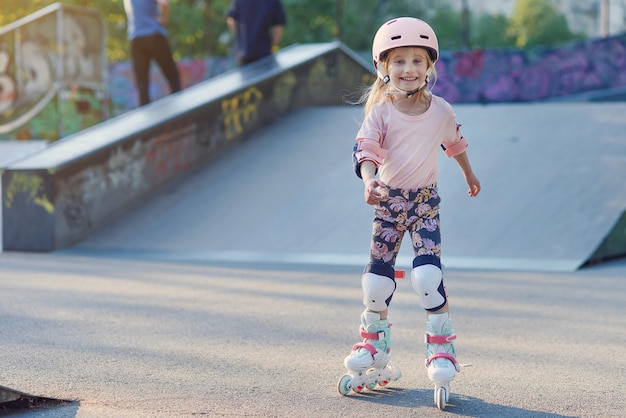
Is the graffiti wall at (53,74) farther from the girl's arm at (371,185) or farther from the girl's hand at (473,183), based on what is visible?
the girl's arm at (371,185)

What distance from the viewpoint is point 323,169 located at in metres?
10.1

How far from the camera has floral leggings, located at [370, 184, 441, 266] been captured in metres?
3.61

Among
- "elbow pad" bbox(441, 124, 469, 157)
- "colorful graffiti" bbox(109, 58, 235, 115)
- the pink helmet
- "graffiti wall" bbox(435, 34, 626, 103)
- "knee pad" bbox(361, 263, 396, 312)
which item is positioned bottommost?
"knee pad" bbox(361, 263, 396, 312)

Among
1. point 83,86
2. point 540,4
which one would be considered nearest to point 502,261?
point 83,86

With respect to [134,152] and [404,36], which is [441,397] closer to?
[404,36]

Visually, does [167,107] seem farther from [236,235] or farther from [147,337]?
[147,337]

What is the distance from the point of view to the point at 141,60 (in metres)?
11.1

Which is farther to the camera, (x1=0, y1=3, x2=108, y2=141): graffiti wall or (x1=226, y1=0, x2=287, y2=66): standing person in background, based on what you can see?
(x1=0, y1=3, x2=108, y2=141): graffiti wall

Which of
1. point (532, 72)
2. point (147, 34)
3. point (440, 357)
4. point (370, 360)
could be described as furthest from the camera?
point (532, 72)

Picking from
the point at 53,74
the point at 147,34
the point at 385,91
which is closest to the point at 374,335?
the point at 385,91

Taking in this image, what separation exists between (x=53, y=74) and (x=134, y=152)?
8.06 m

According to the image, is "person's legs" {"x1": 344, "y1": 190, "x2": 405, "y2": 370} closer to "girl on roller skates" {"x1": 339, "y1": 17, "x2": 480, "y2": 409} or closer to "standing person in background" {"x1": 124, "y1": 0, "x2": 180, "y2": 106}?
"girl on roller skates" {"x1": 339, "y1": 17, "x2": 480, "y2": 409}

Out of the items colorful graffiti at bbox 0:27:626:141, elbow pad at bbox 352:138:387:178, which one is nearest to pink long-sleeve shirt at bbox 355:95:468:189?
elbow pad at bbox 352:138:387:178

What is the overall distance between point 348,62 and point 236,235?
5.66 meters
